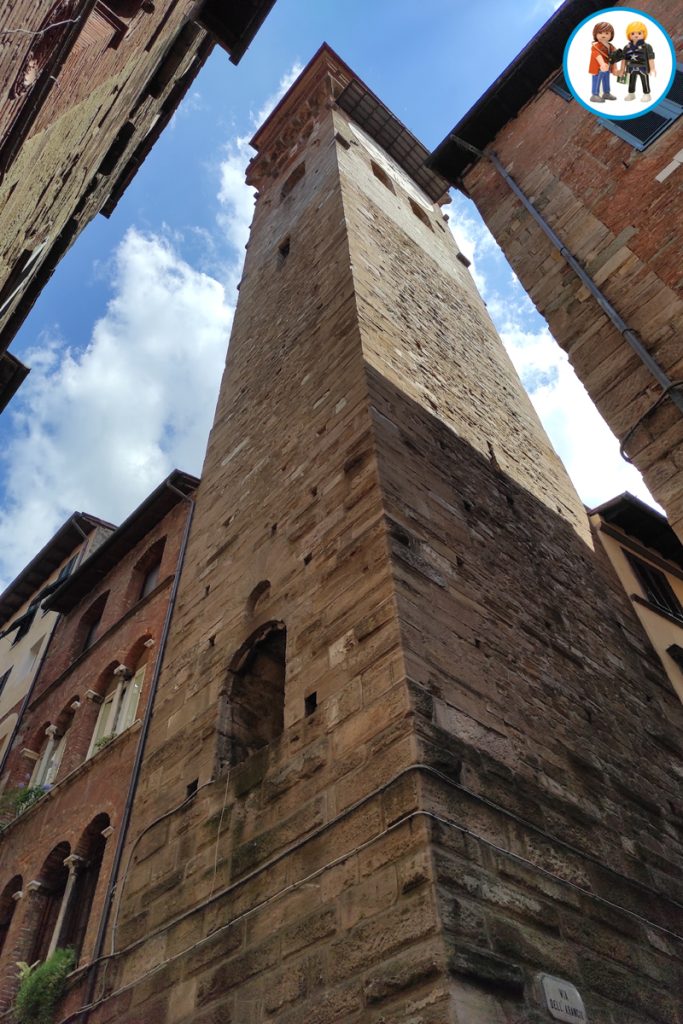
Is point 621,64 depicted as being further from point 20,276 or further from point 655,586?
point 655,586

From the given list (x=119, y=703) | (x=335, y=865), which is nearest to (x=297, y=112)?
(x=119, y=703)

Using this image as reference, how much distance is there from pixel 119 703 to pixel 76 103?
6089 mm

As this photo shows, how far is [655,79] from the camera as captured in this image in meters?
5.96

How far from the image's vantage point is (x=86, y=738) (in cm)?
866

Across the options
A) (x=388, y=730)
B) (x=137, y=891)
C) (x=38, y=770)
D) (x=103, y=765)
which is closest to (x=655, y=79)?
(x=388, y=730)

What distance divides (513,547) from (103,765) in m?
4.47

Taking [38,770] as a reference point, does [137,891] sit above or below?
below

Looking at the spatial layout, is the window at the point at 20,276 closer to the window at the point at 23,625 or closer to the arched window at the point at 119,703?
the arched window at the point at 119,703

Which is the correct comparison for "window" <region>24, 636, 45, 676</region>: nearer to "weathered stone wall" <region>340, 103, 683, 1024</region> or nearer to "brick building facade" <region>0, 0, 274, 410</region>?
"brick building facade" <region>0, 0, 274, 410</region>

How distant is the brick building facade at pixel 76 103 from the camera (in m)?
5.48

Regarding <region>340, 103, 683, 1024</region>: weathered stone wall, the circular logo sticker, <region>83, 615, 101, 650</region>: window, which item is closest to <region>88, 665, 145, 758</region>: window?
<region>83, 615, 101, 650</region>: window

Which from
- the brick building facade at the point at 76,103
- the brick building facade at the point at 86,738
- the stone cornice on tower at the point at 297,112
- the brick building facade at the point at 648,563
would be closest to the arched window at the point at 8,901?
the brick building facade at the point at 86,738

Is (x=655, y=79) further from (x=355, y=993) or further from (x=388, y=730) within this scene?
(x=355, y=993)

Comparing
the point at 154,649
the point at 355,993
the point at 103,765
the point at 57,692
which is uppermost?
the point at 57,692
